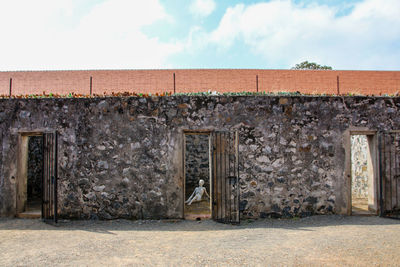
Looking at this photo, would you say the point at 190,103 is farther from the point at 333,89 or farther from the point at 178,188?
the point at 333,89

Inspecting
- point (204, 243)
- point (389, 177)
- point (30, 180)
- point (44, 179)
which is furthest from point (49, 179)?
point (389, 177)

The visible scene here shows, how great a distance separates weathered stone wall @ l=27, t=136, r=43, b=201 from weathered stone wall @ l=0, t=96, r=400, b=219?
3575mm

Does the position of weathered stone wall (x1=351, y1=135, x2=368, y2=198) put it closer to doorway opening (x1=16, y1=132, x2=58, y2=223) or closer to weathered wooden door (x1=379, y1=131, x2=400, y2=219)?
weathered wooden door (x1=379, y1=131, x2=400, y2=219)

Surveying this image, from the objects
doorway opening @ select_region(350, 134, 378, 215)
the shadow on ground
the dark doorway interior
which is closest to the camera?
the shadow on ground

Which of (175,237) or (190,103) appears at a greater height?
(190,103)

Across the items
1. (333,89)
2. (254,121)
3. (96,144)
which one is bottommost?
(96,144)

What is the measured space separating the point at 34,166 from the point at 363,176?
11073 millimetres

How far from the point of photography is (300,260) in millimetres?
4195

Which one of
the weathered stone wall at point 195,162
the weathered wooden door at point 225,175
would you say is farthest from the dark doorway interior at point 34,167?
the weathered wooden door at point 225,175

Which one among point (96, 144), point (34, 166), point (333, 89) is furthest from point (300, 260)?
point (333, 89)

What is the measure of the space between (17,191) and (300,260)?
20.8 feet

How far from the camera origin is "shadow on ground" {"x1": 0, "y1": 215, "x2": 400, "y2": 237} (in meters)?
6.14

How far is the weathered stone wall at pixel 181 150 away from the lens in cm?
680

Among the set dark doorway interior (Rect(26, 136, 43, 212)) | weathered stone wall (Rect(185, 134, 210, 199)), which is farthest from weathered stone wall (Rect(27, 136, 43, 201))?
weathered stone wall (Rect(185, 134, 210, 199))
